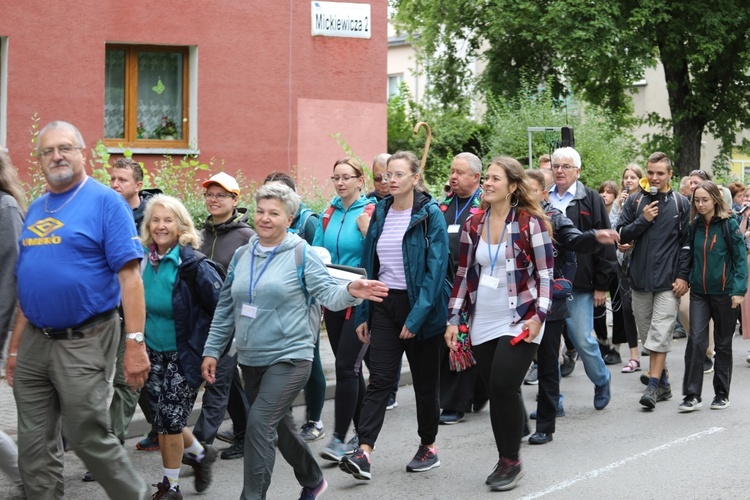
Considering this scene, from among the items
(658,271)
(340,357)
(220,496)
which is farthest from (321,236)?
(658,271)

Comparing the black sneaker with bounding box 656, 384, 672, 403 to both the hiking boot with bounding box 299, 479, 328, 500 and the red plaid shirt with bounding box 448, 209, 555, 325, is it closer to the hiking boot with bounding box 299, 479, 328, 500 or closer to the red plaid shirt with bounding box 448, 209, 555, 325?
the red plaid shirt with bounding box 448, 209, 555, 325

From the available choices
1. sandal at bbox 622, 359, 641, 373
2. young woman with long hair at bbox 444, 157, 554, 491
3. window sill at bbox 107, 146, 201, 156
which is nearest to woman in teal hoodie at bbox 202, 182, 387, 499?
young woman with long hair at bbox 444, 157, 554, 491

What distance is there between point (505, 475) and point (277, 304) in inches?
73.1

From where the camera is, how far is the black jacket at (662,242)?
31.5 ft

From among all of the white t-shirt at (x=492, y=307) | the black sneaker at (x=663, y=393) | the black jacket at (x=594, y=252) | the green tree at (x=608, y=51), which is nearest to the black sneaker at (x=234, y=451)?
the white t-shirt at (x=492, y=307)

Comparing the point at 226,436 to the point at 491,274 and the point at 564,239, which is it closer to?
the point at 491,274

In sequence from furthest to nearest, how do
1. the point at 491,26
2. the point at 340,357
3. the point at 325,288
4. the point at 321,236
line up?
the point at 491,26 → the point at 321,236 → the point at 340,357 → the point at 325,288

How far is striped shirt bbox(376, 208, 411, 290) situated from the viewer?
6988 mm

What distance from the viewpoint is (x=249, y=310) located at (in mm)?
5988

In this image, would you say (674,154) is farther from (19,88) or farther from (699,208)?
(699,208)

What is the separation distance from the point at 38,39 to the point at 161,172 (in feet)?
12.7

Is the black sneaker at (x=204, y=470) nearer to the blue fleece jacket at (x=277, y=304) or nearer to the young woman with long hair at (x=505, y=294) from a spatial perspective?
the blue fleece jacket at (x=277, y=304)

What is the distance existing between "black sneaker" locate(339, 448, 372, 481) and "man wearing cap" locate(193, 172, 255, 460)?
3.13 ft

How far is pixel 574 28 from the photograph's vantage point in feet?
93.0
